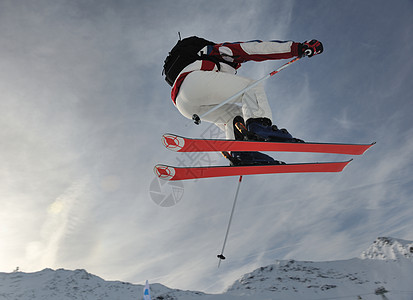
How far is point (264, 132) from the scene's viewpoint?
139 inches

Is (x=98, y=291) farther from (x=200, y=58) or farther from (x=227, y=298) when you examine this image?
(x=200, y=58)

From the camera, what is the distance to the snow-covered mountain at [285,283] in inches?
4449

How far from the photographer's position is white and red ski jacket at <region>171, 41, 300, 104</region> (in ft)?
11.1

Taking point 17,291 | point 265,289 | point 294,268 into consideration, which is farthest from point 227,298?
point 17,291

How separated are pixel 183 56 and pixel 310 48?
A: 1764 millimetres

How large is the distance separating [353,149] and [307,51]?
7.45ft

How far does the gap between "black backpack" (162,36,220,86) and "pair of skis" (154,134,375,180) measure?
41.7 inches

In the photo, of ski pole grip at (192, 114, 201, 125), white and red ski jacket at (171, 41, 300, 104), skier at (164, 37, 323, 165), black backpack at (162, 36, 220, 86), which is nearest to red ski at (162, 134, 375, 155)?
skier at (164, 37, 323, 165)

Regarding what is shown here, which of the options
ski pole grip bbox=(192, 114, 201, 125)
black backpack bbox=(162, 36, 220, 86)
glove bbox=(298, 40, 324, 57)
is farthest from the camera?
ski pole grip bbox=(192, 114, 201, 125)

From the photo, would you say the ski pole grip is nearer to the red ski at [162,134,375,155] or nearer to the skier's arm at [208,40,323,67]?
the red ski at [162,134,375,155]

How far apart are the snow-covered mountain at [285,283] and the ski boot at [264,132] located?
400ft

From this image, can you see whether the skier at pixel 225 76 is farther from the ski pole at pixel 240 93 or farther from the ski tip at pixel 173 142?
the ski tip at pixel 173 142

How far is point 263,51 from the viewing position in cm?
344

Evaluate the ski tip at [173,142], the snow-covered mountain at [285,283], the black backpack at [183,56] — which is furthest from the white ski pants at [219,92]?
the snow-covered mountain at [285,283]
